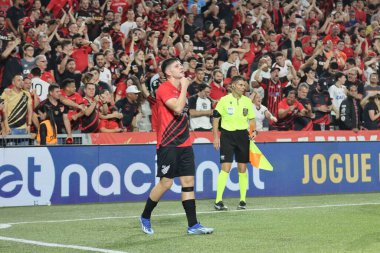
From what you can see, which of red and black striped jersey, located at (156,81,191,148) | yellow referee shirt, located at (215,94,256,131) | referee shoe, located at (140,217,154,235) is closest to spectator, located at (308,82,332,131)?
yellow referee shirt, located at (215,94,256,131)

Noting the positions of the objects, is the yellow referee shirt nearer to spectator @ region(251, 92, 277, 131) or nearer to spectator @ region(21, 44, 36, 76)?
spectator @ region(251, 92, 277, 131)

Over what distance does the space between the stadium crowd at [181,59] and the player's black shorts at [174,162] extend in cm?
425

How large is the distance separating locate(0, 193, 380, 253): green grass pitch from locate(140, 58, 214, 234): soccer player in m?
0.39

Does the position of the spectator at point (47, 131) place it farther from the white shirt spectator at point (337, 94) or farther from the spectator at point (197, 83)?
the white shirt spectator at point (337, 94)

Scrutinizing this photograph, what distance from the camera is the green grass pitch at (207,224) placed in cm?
930

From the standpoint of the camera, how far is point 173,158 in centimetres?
1051

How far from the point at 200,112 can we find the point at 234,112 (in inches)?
149

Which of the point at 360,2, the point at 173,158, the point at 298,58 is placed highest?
the point at 360,2

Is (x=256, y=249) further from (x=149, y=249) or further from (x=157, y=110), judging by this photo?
(x=157, y=110)

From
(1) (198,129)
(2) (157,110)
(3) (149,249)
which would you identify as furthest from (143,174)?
(3) (149,249)

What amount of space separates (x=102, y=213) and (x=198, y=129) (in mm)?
4830

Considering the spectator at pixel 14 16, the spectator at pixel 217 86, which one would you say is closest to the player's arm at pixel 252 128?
the spectator at pixel 217 86

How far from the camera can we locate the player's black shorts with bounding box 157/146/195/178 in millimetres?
10508

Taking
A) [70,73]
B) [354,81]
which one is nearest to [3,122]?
[70,73]
